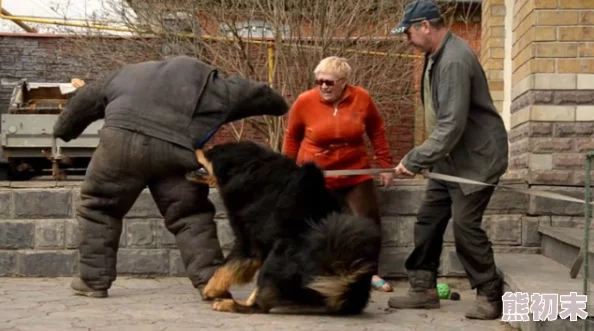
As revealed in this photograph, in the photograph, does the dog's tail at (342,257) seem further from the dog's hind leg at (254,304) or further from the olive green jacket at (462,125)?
the olive green jacket at (462,125)

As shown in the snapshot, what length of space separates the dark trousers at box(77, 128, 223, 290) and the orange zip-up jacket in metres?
0.88

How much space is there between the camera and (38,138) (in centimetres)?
1587

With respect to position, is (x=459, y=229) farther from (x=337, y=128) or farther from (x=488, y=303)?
(x=337, y=128)

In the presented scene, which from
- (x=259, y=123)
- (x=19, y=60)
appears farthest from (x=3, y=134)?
(x=259, y=123)

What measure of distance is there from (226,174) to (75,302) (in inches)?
53.1

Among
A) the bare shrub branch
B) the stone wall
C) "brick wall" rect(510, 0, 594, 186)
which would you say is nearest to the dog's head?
the stone wall

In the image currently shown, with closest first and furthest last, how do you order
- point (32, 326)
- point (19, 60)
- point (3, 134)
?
point (32, 326) < point (3, 134) < point (19, 60)

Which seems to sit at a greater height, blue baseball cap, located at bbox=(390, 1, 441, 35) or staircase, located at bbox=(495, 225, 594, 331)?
blue baseball cap, located at bbox=(390, 1, 441, 35)

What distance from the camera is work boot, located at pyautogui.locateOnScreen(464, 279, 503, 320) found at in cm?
556

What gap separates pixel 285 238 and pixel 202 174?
78cm

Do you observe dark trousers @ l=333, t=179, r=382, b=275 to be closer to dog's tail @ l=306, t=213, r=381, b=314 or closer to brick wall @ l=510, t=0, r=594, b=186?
dog's tail @ l=306, t=213, r=381, b=314

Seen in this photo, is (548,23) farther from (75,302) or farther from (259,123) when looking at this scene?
(259,123)

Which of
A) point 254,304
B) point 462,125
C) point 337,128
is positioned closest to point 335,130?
point 337,128

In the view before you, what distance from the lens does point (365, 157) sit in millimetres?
6535
